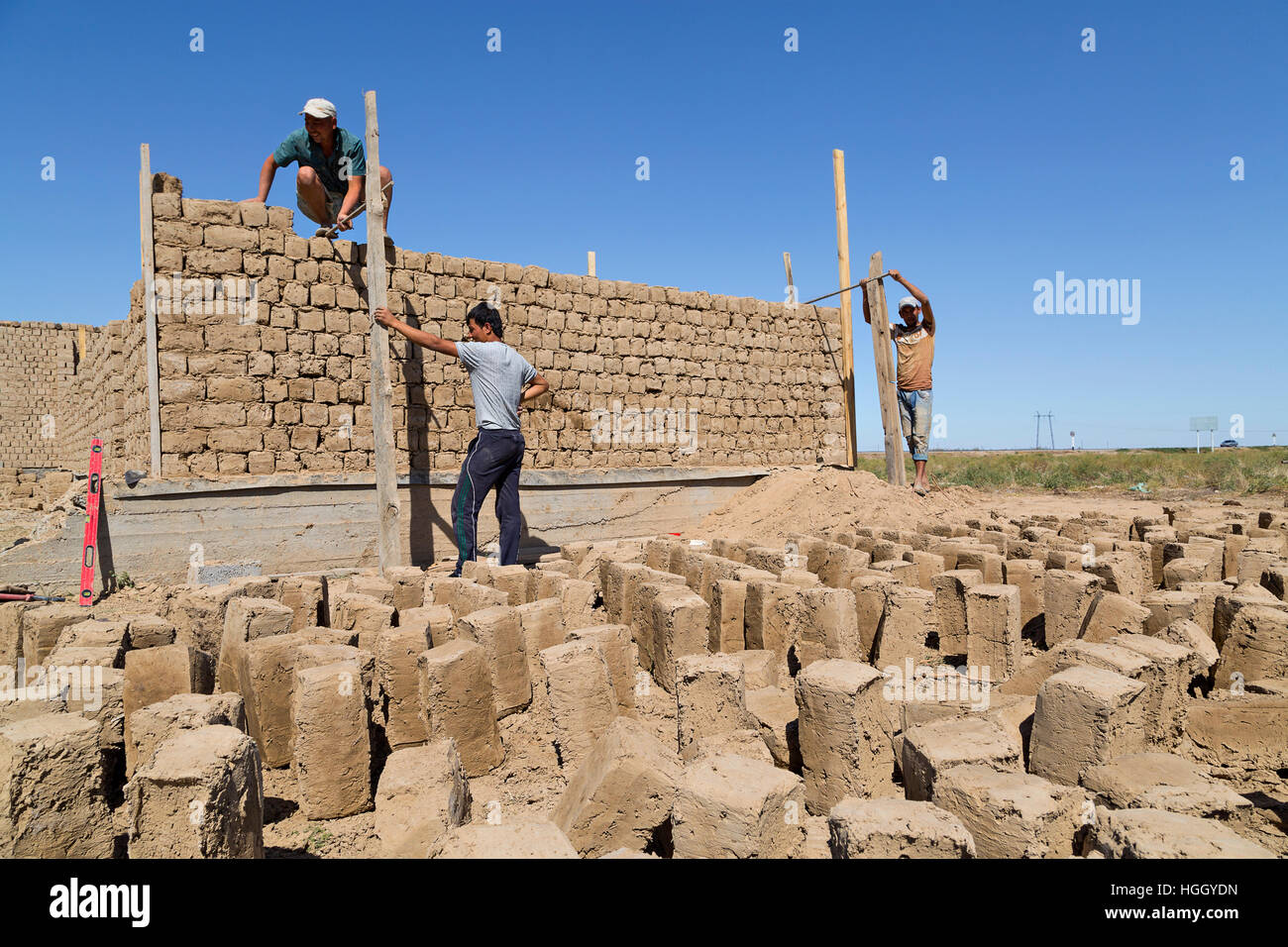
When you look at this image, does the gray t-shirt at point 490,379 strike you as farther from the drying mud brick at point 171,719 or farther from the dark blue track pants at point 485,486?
the drying mud brick at point 171,719

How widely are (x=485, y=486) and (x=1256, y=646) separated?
4.81 meters

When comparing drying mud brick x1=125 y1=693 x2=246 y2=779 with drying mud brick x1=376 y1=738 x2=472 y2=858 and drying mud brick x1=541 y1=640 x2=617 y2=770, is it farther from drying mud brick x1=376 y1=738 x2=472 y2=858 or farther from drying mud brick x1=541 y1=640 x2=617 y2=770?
drying mud brick x1=541 y1=640 x2=617 y2=770

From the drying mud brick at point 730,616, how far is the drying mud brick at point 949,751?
1.66 m

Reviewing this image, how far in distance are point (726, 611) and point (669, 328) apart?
597 cm

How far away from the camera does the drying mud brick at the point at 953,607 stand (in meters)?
4.07

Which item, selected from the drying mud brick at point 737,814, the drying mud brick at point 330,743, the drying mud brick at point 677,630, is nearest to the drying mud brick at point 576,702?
the drying mud brick at point 677,630

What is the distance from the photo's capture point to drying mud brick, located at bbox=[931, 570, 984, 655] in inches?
160

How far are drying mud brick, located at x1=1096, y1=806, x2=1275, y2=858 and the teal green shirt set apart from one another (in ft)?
23.3

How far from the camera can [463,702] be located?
9.37 ft

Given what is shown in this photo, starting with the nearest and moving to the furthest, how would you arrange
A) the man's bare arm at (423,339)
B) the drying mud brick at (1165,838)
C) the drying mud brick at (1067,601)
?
1. the drying mud brick at (1165,838)
2. the drying mud brick at (1067,601)
3. the man's bare arm at (423,339)

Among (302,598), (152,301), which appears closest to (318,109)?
(152,301)
